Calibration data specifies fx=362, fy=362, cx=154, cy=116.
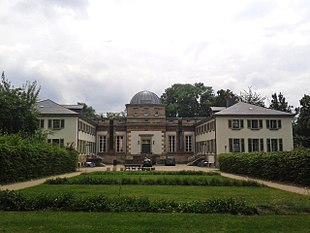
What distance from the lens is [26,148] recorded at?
22.3m

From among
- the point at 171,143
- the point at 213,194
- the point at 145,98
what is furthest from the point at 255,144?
the point at 213,194

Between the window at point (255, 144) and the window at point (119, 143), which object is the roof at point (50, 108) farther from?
the window at point (255, 144)

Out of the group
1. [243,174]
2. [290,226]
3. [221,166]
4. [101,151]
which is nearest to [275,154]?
[243,174]

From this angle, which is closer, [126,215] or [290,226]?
[290,226]

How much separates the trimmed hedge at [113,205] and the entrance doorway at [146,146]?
4720 centimetres

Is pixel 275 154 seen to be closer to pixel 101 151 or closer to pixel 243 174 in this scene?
pixel 243 174

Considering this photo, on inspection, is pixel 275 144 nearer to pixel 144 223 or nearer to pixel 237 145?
pixel 237 145

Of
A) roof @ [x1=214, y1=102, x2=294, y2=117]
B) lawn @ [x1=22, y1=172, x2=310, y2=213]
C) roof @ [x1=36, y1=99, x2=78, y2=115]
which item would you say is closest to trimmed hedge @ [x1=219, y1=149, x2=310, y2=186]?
lawn @ [x1=22, y1=172, x2=310, y2=213]

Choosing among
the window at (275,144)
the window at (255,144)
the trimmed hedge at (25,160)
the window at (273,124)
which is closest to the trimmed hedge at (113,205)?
the trimmed hedge at (25,160)

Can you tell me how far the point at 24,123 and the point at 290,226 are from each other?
2810cm

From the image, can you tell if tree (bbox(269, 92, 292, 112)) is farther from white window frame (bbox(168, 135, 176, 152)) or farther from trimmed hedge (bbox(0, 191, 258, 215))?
trimmed hedge (bbox(0, 191, 258, 215))

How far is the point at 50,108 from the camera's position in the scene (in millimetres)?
45812

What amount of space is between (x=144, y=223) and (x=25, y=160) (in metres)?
15.9

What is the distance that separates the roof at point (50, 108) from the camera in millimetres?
44316
